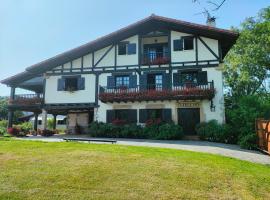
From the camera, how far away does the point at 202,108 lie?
20.4 m

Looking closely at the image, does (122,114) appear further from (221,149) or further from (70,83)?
(221,149)

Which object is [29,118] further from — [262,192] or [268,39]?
[262,192]

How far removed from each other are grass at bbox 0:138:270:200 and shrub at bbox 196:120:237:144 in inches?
316

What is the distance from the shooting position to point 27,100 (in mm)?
24312

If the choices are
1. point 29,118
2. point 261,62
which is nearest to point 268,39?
point 261,62

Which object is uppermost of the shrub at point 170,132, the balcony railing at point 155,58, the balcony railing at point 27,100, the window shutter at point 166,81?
the balcony railing at point 155,58

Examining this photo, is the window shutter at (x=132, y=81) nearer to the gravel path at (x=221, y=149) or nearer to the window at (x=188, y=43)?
the window at (x=188, y=43)

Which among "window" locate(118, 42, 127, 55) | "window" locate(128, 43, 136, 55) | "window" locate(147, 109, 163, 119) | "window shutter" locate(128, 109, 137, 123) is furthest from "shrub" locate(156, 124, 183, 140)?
"window" locate(118, 42, 127, 55)

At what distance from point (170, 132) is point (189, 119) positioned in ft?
7.98

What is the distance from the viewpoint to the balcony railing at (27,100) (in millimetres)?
24039

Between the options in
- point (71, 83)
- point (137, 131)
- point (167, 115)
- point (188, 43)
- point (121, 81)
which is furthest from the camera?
point (71, 83)

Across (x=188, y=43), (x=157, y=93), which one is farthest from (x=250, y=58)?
Result: (x=157, y=93)

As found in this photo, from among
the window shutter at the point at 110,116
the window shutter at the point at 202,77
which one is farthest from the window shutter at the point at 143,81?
the window shutter at the point at 202,77

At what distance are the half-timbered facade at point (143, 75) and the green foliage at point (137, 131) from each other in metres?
1.31
